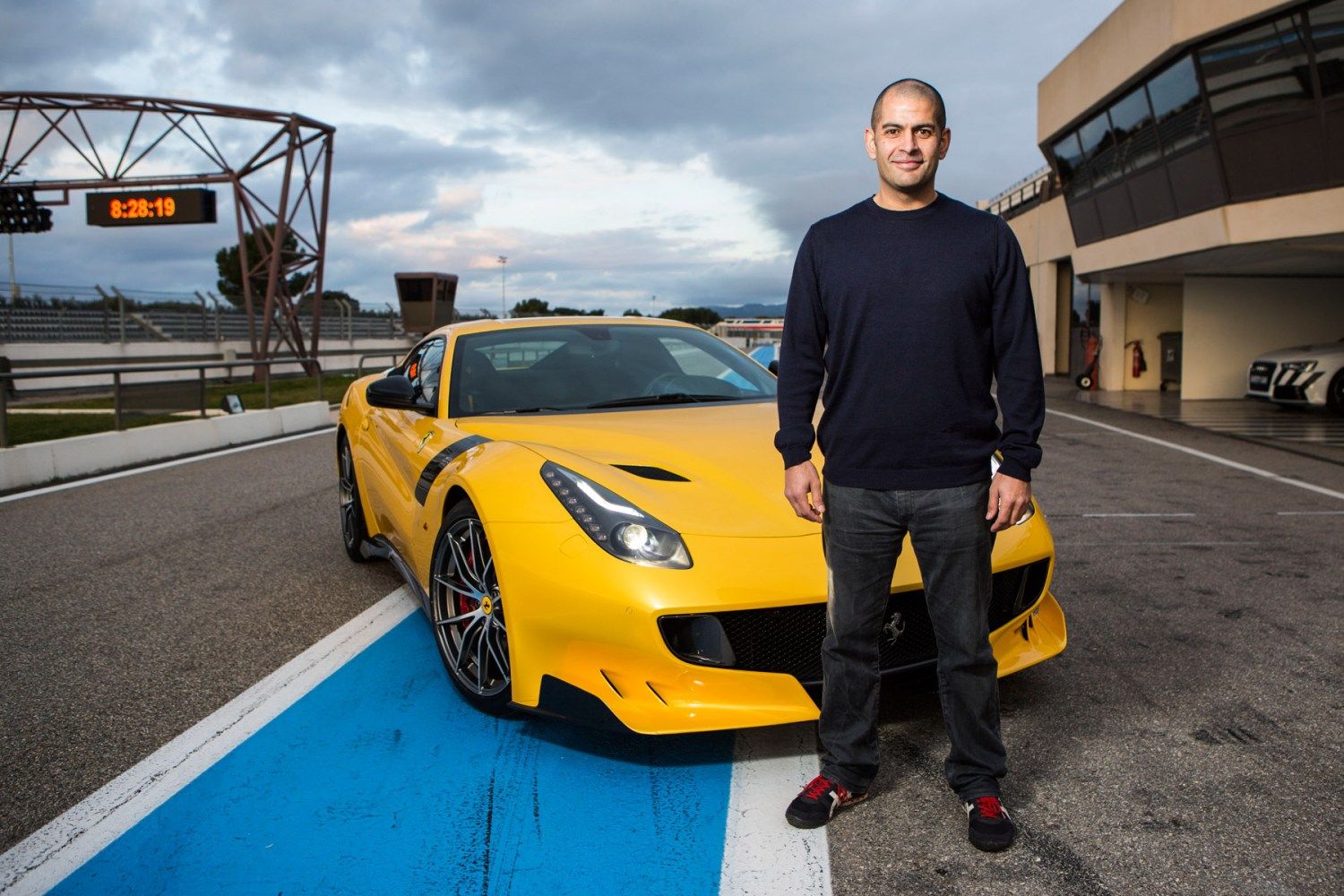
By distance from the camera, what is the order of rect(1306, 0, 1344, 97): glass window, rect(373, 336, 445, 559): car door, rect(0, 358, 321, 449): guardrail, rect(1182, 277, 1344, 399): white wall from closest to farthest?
rect(373, 336, 445, 559): car door, rect(0, 358, 321, 449): guardrail, rect(1306, 0, 1344, 97): glass window, rect(1182, 277, 1344, 399): white wall

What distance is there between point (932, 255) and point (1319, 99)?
53.4 feet

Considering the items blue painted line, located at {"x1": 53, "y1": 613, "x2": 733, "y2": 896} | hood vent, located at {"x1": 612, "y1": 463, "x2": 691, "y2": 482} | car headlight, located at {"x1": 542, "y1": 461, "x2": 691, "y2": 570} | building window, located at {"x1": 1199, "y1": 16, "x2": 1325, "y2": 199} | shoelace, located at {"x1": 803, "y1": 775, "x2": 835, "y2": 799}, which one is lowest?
blue painted line, located at {"x1": 53, "y1": 613, "x2": 733, "y2": 896}

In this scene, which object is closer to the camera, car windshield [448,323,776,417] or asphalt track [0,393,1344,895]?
asphalt track [0,393,1344,895]

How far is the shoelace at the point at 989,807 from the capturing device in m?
2.68

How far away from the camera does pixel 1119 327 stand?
24672 mm

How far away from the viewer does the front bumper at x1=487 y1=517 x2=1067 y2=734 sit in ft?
9.60

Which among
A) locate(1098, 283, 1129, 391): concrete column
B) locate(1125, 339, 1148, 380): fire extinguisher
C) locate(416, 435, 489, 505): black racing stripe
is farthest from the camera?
locate(1098, 283, 1129, 391): concrete column

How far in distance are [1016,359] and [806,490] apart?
615 mm

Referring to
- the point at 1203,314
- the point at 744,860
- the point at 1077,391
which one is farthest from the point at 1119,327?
the point at 744,860

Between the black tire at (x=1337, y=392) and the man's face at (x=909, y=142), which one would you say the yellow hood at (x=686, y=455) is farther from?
the black tire at (x=1337, y=392)

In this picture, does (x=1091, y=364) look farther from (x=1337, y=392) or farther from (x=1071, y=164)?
(x=1337, y=392)

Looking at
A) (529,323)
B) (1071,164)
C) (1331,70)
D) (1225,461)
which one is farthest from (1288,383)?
(529,323)

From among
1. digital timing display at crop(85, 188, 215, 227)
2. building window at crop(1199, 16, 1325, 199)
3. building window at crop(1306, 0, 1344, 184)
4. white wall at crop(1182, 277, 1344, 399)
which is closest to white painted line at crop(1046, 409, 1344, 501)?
building window at crop(1199, 16, 1325, 199)

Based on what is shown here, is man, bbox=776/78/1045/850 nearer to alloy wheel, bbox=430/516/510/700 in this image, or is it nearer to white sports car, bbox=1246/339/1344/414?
alloy wheel, bbox=430/516/510/700
